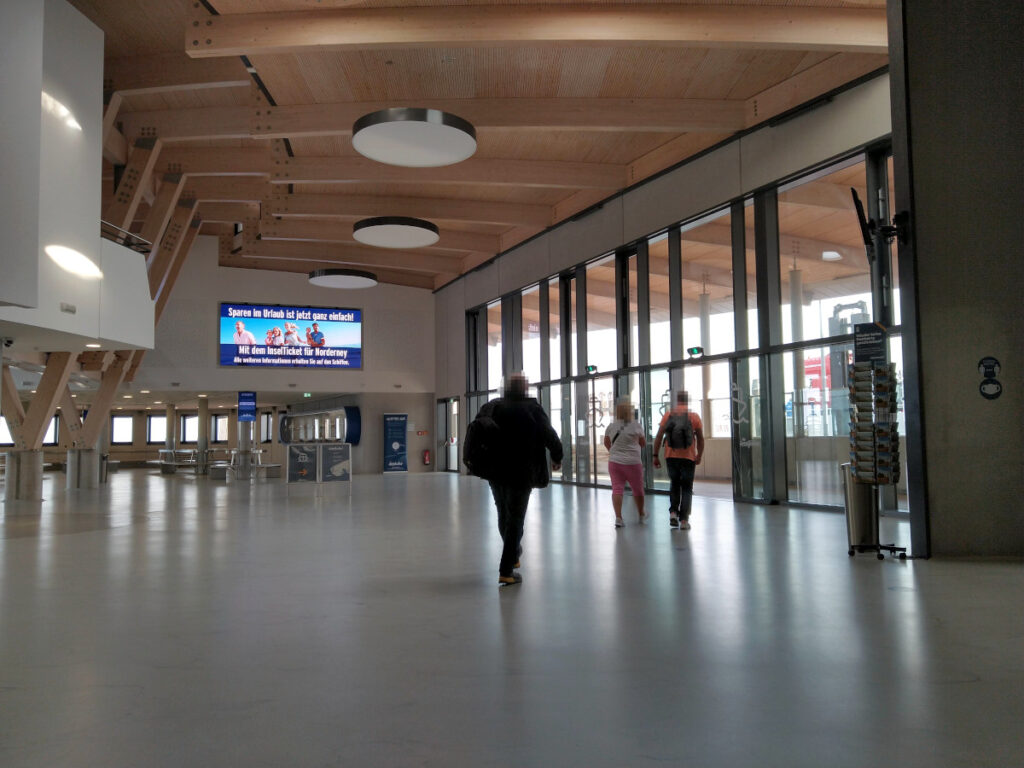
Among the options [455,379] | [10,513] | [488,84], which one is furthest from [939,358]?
[455,379]

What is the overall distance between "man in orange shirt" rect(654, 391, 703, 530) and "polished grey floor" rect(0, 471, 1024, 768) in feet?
4.41

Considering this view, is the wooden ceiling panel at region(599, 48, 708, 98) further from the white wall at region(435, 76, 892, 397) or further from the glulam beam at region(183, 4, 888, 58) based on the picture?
the white wall at region(435, 76, 892, 397)

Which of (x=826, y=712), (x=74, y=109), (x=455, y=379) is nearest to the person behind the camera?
Result: (x=826, y=712)

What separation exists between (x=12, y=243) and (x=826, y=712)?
407 inches

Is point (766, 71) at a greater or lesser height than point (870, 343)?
greater

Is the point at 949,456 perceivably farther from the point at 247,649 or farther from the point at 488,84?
the point at 488,84

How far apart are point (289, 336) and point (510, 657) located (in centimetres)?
2415

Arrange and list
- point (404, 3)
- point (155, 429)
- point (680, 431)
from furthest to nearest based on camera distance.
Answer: point (155, 429)
point (404, 3)
point (680, 431)

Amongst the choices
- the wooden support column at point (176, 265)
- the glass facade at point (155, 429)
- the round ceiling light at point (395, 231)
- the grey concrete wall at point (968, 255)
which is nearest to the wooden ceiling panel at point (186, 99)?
the round ceiling light at point (395, 231)

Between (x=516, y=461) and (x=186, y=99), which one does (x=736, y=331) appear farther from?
(x=186, y=99)

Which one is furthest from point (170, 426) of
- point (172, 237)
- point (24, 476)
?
point (24, 476)

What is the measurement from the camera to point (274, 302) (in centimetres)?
2652

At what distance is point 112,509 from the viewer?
12.5m

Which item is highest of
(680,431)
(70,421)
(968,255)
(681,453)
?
(968,255)
